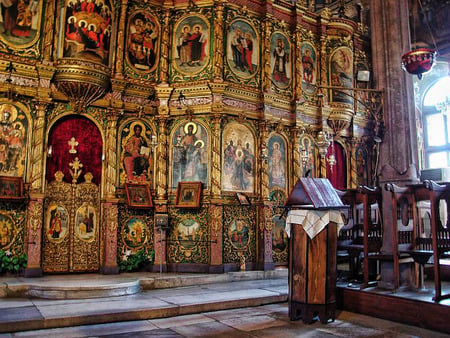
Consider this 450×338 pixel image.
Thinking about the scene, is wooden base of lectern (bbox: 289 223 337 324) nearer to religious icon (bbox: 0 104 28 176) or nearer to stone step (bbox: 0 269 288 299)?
stone step (bbox: 0 269 288 299)

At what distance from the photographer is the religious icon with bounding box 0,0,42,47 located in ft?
33.0

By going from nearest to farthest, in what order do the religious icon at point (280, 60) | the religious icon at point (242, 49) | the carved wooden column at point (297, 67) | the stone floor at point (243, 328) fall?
the stone floor at point (243, 328)
the religious icon at point (242, 49)
the religious icon at point (280, 60)
the carved wooden column at point (297, 67)

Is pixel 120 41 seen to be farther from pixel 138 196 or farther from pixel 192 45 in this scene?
pixel 138 196

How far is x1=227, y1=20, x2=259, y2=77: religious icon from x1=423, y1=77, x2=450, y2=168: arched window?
8571 millimetres

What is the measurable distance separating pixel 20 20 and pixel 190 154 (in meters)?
5.30

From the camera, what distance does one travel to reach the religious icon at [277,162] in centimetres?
1249

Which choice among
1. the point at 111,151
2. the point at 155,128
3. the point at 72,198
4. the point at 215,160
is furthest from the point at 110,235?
the point at 215,160

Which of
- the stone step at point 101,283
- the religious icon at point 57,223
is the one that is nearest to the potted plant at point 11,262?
the stone step at point 101,283

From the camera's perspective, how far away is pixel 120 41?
11.3 m

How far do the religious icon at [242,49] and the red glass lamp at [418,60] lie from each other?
5.56 m

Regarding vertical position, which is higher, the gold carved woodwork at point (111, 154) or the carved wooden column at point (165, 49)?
the carved wooden column at point (165, 49)

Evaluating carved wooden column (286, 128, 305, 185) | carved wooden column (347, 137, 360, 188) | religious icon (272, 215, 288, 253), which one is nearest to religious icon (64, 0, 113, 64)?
carved wooden column (286, 128, 305, 185)

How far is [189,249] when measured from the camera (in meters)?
11.2

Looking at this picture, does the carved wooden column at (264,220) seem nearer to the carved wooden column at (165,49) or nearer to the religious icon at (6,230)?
the carved wooden column at (165,49)
